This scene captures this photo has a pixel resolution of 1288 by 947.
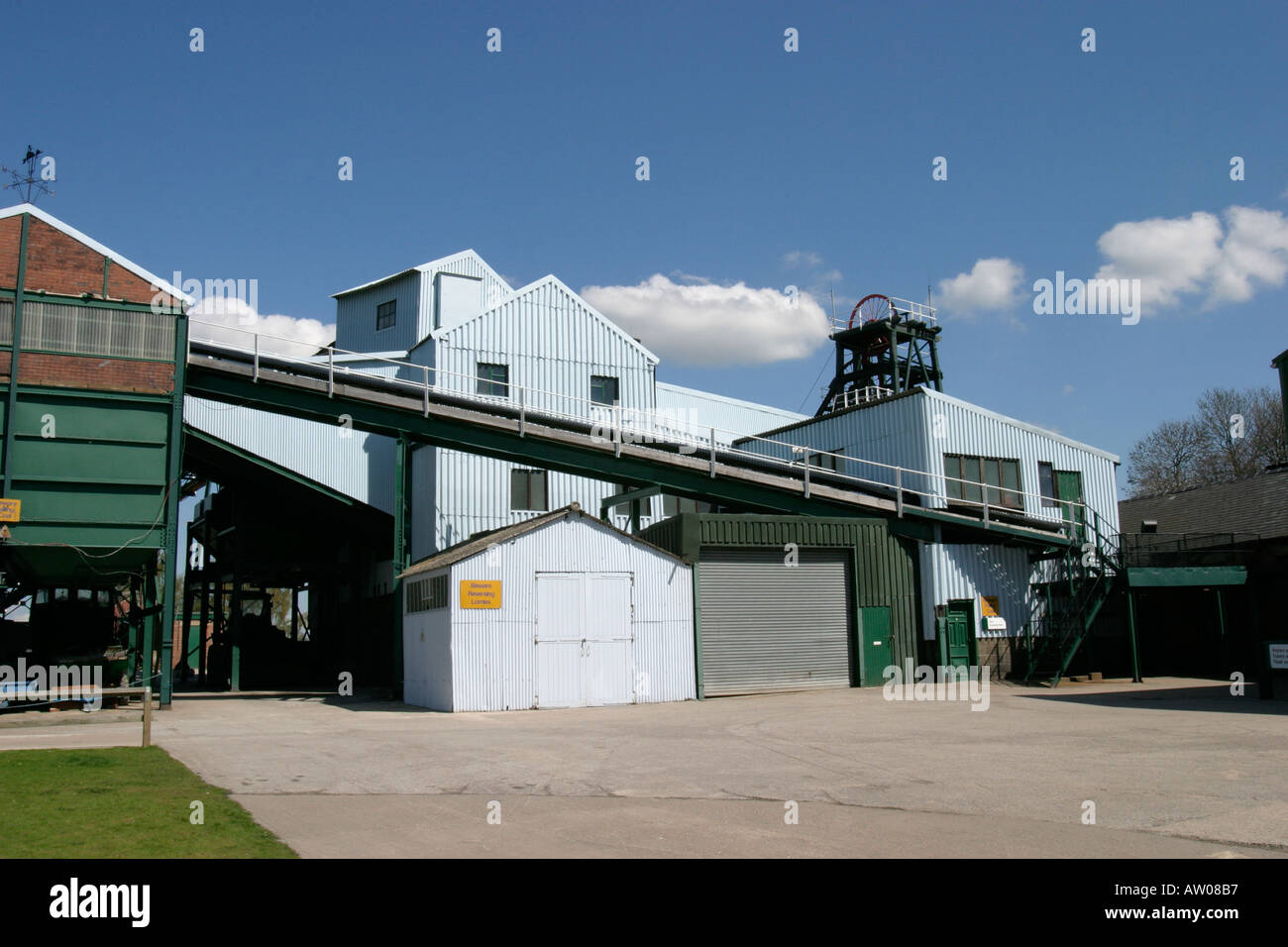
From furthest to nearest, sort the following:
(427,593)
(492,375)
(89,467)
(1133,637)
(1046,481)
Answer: (492,375), (1046,481), (1133,637), (427,593), (89,467)

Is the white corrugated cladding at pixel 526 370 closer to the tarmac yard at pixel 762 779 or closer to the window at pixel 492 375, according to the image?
the window at pixel 492 375

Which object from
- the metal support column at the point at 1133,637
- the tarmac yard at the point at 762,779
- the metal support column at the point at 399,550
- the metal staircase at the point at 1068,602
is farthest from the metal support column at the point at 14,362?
the metal support column at the point at 1133,637

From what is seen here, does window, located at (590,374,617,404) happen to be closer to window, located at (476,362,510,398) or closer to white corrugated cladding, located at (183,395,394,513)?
window, located at (476,362,510,398)

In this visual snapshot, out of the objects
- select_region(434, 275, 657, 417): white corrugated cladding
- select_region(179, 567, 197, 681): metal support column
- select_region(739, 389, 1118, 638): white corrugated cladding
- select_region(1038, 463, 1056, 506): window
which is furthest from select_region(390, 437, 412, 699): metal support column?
select_region(1038, 463, 1056, 506): window

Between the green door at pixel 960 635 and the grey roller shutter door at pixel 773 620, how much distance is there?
8.79 feet

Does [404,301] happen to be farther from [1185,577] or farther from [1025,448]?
[1185,577]

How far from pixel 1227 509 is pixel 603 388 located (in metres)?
20.8

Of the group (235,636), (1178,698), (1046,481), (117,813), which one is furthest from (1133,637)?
(235,636)

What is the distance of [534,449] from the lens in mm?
27297

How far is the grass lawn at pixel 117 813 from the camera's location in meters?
7.46

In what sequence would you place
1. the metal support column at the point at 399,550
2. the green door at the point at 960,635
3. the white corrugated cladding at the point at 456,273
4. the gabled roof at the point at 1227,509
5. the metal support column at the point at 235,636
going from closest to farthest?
the metal support column at the point at 399,550 < the green door at the point at 960,635 < the gabled roof at the point at 1227,509 < the metal support column at the point at 235,636 < the white corrugated cladding at the point at 456,273

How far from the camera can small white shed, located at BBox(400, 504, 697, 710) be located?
21594 mm
